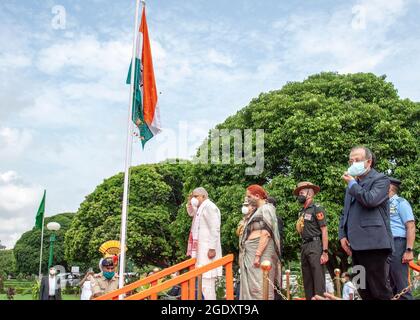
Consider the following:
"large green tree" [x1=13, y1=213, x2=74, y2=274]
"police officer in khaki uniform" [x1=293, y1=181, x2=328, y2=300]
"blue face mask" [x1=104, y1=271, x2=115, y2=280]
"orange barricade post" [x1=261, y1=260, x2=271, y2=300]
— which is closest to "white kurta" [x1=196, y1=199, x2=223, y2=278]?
"police officer in khaki uniform" [x1=293, y1=181, x2=328, y2=300]

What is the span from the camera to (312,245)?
676 centimetres

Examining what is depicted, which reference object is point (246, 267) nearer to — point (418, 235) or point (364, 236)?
point (364, 236)

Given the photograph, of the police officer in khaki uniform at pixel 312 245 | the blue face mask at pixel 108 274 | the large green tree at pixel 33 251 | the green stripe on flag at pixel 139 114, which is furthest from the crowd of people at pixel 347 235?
the large green tree at pixel 33 251

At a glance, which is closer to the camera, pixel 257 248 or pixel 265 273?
pixel 265 273

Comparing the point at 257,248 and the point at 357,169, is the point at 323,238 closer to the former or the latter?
the point at 257,248

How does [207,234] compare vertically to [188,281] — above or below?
above

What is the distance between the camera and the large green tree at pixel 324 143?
659 inches

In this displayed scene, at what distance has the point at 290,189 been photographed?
16.9 m

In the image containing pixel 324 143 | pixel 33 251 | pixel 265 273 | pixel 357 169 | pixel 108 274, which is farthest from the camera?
pixel 33 251

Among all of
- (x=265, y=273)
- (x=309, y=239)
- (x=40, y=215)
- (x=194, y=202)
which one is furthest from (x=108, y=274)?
(x=40, y=215)

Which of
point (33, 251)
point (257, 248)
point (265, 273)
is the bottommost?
point (33, 251)

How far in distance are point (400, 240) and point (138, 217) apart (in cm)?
2849

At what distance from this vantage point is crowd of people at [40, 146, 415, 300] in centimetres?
446
